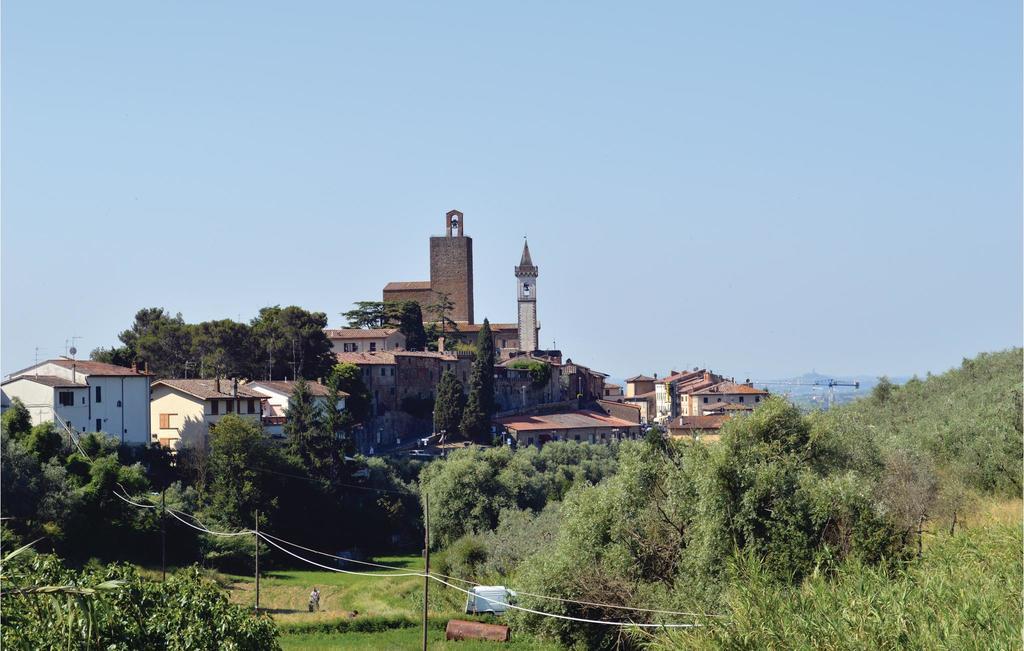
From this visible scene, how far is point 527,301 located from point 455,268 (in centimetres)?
894

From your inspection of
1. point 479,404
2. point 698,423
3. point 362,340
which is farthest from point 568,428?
point 362,340

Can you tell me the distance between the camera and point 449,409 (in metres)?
69.3

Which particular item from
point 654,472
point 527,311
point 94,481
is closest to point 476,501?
point 94,481

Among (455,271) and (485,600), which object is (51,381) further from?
(455,271)

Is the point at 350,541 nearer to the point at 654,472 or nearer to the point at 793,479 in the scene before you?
the point at 654,472

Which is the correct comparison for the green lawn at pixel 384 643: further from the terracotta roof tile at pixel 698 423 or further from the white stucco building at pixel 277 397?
the terracotta roof tile at pixel 698 423

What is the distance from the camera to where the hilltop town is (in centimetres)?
4575

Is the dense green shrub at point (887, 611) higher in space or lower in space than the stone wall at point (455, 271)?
lower

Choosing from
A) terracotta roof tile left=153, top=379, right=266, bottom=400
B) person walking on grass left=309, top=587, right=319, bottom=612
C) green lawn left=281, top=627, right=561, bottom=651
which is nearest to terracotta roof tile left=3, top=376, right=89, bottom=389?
terracotta roof tile left=153, top=379, right=266, bottom=400

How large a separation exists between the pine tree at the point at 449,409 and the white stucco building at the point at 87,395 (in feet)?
81.2

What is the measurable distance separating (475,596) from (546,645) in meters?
5.85

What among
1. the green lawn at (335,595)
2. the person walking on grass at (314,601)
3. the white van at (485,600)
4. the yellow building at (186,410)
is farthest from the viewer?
the yellow building at (186,410)

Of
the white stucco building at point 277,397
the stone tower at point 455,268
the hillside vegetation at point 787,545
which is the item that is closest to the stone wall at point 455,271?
the stone tower at point 455,268

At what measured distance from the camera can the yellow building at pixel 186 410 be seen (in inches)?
1905
